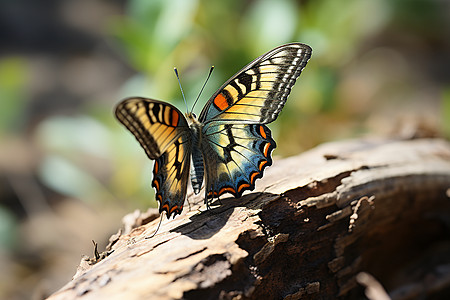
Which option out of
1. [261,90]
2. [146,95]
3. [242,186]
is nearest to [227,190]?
[242,186]

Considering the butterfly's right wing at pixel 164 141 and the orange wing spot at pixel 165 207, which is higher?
the butterfly's right wing at pixel 164 141

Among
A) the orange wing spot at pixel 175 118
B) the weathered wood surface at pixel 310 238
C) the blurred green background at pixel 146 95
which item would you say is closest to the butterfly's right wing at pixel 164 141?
the orange wing spot at pixel 175 118

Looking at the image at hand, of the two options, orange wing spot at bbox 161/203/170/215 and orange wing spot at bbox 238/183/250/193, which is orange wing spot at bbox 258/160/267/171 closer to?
orange wing spot at bbox 238/183/250/193

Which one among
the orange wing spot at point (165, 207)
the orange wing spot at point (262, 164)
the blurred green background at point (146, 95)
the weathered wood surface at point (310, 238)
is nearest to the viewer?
the weathered wood surface at point (310, 238)

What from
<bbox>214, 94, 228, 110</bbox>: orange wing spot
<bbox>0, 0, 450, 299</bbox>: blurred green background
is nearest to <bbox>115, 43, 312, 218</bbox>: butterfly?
<bbox>214, 94, 228, 110</bbox>: orange wing spot

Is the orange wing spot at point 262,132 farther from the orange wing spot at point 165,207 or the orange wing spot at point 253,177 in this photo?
the orange wing spot at point 165,207

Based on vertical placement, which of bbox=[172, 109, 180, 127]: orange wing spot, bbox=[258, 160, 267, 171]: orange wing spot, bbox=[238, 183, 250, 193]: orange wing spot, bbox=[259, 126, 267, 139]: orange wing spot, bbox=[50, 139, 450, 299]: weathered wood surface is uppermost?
bbox=[172, 109, 180, 127]: orange wing spot

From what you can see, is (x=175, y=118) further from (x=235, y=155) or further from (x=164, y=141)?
(x=235, y=155)
